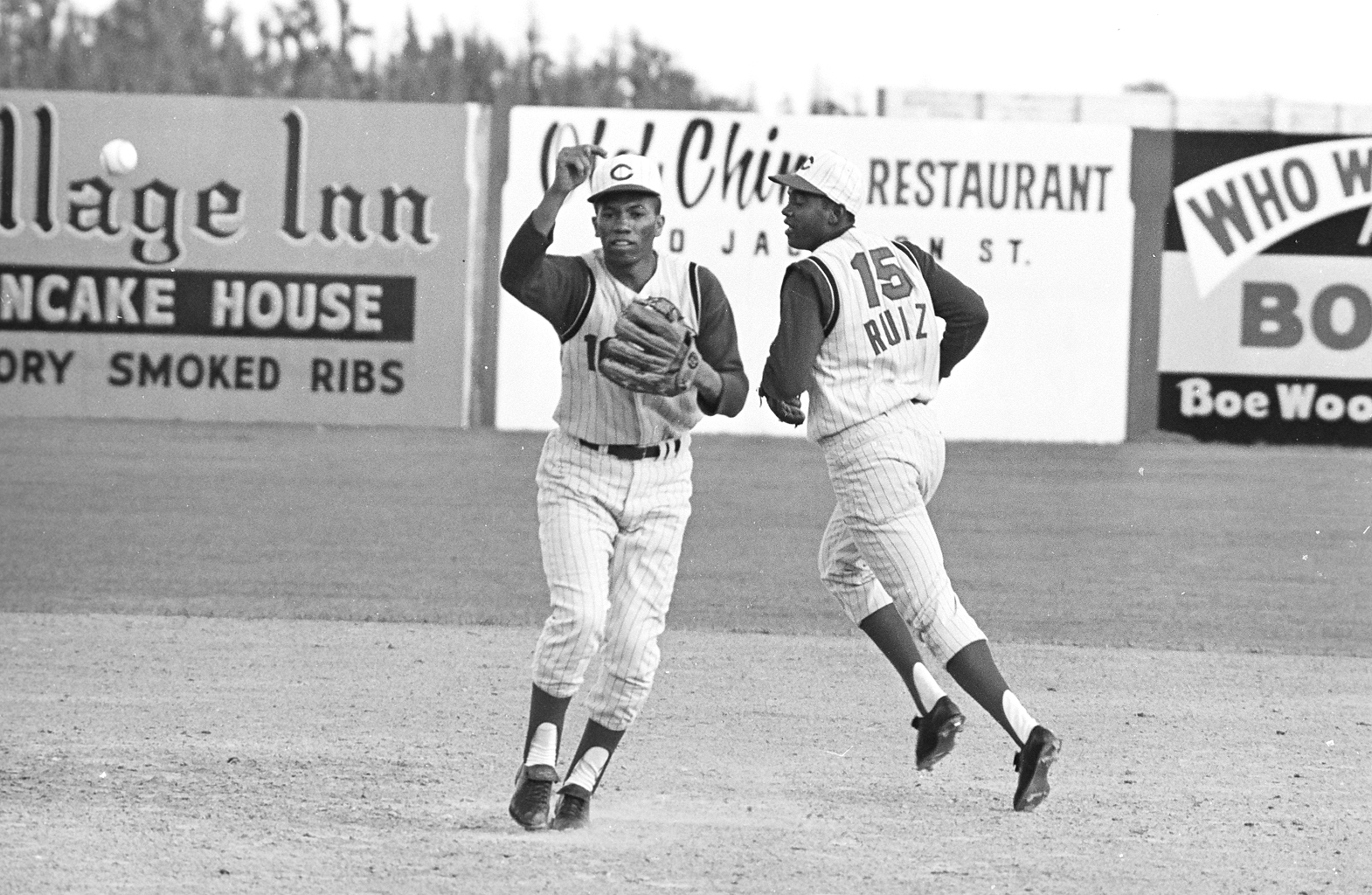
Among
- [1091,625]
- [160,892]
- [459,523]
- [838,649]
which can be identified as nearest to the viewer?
[160,892]

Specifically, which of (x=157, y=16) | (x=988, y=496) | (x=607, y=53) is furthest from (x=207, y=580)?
(x=157, y=16)

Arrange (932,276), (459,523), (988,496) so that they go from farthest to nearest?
(988,496), (459,523), (932,276)

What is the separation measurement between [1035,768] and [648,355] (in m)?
1.49

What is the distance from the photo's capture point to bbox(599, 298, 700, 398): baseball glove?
509cm

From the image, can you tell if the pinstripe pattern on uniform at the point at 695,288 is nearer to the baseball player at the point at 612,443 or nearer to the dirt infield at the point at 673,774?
the baseball player at the point at 612,443

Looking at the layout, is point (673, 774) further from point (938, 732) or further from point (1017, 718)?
point (1017, 718)

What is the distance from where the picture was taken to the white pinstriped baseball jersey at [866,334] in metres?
5.70

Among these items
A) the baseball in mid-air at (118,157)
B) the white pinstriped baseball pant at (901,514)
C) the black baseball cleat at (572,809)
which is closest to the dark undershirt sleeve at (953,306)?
the white pinstriped baseball pant at (901,514)

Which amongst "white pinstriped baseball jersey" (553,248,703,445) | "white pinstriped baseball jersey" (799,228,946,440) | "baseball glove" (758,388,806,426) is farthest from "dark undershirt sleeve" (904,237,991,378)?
"white pinstriped baseball jersey" (553,248,703,445)

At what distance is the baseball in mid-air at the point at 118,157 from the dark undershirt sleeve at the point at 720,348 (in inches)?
607

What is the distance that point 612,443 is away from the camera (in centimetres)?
530

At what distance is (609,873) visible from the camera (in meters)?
4.75

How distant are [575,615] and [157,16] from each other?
42.5 metres

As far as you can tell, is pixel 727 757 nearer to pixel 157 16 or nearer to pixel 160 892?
pixel 160 892
